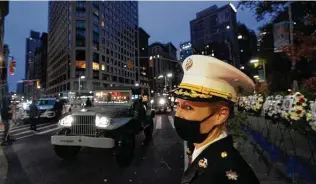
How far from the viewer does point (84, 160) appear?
8305mm

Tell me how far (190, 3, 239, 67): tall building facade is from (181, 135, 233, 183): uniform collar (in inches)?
1673

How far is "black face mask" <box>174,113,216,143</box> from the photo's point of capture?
2006 mm

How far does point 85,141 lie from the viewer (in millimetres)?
7547

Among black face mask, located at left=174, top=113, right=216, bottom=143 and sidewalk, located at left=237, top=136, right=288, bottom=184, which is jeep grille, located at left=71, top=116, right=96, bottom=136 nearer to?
sidewalk, located at left=237, top=136, right=288, bottom=184

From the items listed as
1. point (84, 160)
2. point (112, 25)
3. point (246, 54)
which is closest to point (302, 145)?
point (84, 160)

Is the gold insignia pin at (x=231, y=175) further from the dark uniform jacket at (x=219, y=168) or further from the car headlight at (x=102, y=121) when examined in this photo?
the car headlight at (x=102, y=121)

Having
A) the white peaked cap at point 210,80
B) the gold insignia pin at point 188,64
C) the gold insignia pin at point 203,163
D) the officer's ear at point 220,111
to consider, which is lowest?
the gold insignia pin at point 203,163

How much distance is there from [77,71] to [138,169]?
82.4 m

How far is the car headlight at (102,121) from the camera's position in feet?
25.7

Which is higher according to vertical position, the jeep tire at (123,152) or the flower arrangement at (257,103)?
the flower arrangement at (257,103)

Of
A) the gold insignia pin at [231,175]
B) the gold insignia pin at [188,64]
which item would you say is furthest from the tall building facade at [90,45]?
the gold insignia pin at [231,175]

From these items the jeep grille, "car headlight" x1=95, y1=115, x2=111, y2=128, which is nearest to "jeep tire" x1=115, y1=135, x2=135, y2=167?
"car headlight" x1=95, y1=115, x2=111, y2=128

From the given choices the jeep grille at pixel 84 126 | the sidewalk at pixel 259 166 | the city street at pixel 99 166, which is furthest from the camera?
the jeep grille at pixel 84 126

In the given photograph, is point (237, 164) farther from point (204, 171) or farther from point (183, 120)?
point (183, 120)
